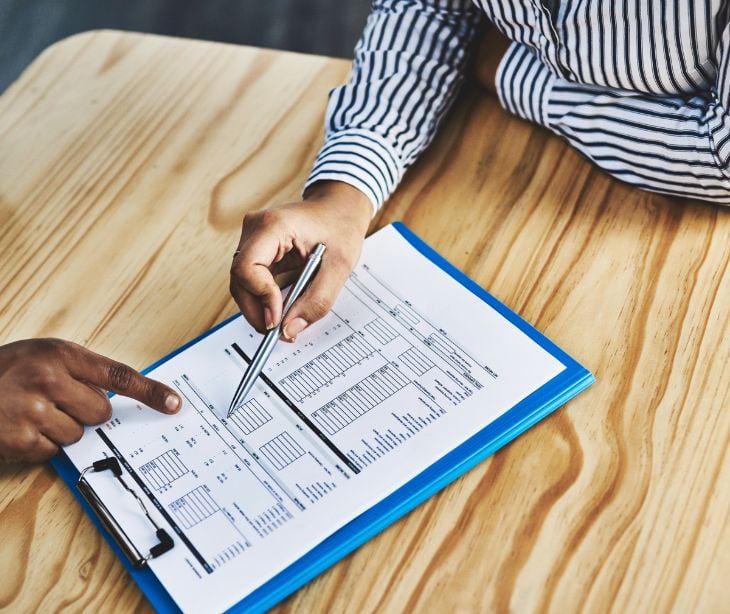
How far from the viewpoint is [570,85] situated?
865mm

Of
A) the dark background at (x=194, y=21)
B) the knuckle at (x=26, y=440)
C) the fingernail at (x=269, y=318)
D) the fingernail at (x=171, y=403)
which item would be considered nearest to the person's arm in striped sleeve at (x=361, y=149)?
the fingernail at (x=269, y=318)

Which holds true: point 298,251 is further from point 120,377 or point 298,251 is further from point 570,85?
point 570,85

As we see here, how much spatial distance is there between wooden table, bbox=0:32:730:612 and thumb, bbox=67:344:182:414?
0.20 feet

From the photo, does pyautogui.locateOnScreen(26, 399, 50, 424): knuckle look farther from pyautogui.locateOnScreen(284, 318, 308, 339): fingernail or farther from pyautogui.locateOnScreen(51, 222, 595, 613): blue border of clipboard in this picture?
pyautogui.locateOnScreen(284, 318, 308, 339): fingernail

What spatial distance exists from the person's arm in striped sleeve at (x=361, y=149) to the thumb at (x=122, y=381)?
11 cm

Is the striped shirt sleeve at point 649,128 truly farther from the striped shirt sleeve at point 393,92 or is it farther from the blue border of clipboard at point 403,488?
the blue border of clipboard at point 403,488

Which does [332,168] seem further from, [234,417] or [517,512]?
[517,512]

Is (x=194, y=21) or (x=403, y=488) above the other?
(x=403, y=488)

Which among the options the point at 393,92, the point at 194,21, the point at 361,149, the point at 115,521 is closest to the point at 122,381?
the point at 115,521

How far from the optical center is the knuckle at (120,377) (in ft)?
2.24

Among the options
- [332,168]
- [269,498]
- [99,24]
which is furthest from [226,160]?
[99,24]

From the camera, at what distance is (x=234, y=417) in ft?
2.21

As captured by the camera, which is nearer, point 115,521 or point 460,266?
point 115,521

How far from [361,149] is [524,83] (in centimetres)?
20
